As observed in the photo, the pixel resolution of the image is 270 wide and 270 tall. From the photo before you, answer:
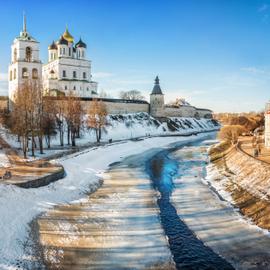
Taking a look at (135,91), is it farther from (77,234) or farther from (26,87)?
(77,234)

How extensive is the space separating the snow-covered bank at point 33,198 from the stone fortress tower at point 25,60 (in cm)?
1995

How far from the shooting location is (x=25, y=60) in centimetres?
4866

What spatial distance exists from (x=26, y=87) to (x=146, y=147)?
728 inches

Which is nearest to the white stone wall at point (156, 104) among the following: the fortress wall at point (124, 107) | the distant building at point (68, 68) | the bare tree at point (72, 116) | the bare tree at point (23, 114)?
the fortress wall at point (124, 107)

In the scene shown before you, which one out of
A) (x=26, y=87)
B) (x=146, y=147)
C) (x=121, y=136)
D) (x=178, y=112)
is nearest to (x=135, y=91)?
(x=178, y=112)

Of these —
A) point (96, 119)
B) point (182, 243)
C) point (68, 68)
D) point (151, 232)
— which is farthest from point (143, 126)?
point (182, 243)

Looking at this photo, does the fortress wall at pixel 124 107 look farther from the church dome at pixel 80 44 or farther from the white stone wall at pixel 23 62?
the white stone wall at pixel 23 62

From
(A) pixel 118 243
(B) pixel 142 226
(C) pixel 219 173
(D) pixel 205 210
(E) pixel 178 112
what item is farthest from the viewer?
(E) pixel 178 112

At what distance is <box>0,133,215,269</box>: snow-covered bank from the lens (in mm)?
12425

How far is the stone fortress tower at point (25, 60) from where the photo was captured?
4853 cm

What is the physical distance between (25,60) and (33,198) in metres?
34.6

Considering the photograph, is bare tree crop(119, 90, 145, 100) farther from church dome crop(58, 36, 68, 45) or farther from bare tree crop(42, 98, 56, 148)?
bare tree crop(42, 98, 56, 148)

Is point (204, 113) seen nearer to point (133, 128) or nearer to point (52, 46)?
point (133, 128)

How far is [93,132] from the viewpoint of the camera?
51.9 meters
